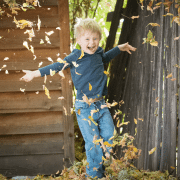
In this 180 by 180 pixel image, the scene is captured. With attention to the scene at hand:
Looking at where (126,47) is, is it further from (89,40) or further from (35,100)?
(35,100)

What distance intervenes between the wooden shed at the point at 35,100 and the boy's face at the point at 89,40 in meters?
0.43

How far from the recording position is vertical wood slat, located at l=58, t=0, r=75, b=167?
2229 mm

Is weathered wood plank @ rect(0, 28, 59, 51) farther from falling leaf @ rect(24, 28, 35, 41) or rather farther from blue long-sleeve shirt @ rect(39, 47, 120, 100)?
blue long-sleeve shirt @ rect(39, 47, 120, 100)

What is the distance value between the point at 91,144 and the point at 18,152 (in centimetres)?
113

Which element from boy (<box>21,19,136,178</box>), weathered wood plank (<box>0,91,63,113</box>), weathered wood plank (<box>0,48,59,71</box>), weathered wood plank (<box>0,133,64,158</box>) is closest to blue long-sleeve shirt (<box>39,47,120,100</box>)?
boy (<box>21,19,136,178</box>)

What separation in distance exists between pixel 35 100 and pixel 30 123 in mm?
318

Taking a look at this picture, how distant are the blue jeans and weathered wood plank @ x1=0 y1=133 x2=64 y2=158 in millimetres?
635

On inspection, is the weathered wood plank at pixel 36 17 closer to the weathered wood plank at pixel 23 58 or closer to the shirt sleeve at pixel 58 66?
the weathered wood plank at pixel 23 58

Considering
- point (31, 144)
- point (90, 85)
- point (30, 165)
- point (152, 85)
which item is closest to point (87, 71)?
point (90, 85)

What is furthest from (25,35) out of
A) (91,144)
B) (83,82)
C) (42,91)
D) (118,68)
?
(91,144)

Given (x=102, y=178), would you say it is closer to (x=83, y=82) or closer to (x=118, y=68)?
(x=83, y=82)

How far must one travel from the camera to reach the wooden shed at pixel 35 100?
2.23m

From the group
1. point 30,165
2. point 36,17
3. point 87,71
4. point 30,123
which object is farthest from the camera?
point 30,165

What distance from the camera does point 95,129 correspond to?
80.1 inches
